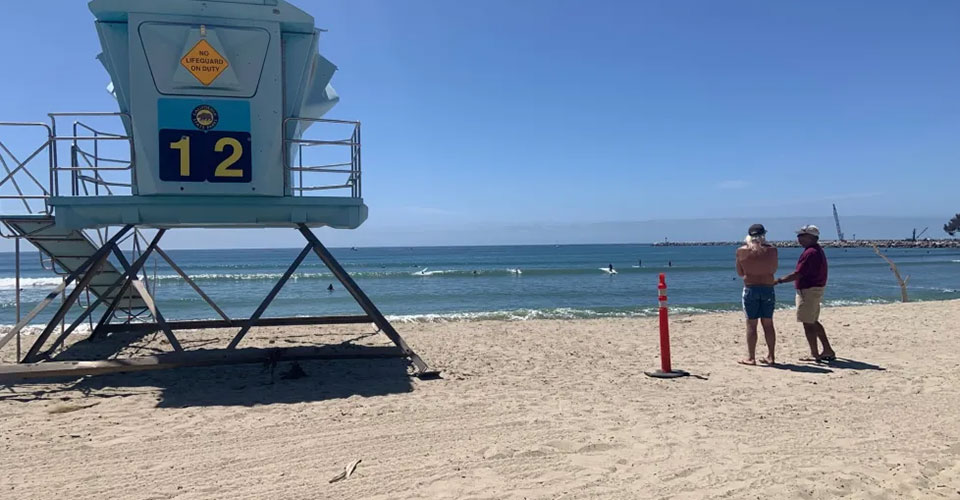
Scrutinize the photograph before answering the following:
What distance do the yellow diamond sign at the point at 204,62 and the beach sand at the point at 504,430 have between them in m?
3.79

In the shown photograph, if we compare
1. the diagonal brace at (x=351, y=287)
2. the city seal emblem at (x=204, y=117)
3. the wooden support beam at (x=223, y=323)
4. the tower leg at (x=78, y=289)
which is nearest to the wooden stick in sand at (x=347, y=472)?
the diagonal brace at (x=351, y=287)

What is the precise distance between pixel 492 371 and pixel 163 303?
2351 centimetres

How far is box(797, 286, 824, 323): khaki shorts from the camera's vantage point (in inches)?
314

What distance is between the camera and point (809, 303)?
8.00m

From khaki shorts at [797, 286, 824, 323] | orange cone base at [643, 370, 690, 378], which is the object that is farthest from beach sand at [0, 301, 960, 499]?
khaki shorts at [797, 286, 824, 323]

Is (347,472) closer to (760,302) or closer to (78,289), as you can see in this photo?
(78,289)

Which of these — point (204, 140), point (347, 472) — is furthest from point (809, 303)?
point (204, 140)

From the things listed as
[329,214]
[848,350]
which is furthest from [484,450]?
[848,350]

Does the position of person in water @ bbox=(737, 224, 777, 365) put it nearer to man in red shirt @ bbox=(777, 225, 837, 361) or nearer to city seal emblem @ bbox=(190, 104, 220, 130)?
man in red shirt @ bbox=(777, 225, 837, 361)

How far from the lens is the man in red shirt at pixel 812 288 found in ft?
26.2

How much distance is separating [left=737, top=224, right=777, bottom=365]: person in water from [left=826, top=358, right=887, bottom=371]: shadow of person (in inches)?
32.6

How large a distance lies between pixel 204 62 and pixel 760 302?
7.70m

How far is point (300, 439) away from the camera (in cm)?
504

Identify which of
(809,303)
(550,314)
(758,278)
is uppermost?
(758,278)
